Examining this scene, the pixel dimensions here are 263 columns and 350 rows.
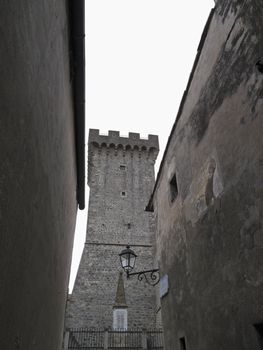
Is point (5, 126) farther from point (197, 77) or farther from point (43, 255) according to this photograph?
point (197, 77)

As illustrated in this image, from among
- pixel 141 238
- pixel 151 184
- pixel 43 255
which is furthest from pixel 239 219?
pixel 151 184

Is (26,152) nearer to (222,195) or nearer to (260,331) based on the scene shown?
(222,195)

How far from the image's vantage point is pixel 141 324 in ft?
60.5

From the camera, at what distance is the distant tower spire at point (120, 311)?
17.8 m

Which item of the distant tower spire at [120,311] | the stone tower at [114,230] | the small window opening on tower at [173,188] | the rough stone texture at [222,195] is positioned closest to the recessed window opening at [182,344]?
the rough stone texture at [222,195]

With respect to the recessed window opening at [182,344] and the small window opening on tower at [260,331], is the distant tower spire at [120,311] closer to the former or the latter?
the recessed window opening at [182,344]

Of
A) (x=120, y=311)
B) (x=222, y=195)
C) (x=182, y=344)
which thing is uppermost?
(x=120, y=311)

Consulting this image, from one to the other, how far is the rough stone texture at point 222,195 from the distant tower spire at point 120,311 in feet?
41.4

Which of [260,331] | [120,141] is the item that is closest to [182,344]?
[260,331]

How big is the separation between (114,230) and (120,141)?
7.91 m

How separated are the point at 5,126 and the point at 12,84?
0.28 metres

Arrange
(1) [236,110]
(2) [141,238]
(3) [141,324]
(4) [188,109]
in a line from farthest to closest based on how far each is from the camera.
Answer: (2) [141,238] < (3) [141,324] < (4) [188,109] < (1) [236,110]

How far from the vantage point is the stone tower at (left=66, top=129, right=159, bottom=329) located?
737 inches

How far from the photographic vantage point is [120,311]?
18172 millimetres
